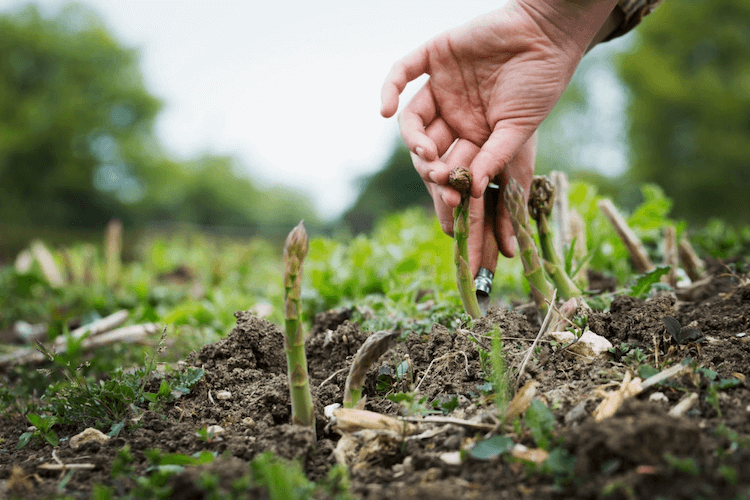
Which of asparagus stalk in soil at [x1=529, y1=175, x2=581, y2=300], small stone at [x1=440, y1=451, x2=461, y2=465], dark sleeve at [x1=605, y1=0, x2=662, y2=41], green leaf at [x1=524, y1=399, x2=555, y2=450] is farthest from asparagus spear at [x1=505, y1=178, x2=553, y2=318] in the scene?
dark sleeve at [x1=605, y1=0, x2=662, y2=41]

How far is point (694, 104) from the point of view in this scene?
21.7 m

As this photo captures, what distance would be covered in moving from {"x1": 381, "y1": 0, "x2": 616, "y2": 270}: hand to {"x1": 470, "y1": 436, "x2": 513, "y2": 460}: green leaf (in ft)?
3.26

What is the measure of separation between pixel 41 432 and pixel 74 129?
31.1 meters

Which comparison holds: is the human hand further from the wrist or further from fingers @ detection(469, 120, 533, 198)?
the wrist

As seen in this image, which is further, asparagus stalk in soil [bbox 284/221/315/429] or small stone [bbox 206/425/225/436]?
small stone [bbox 206/425/225/436]

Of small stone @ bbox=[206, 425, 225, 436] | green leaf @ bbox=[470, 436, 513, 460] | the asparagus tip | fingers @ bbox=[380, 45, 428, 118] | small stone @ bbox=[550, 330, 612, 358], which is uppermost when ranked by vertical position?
fingers @ bbox=[380, 45, 428, 118]

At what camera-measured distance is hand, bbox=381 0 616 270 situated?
2.28 metres

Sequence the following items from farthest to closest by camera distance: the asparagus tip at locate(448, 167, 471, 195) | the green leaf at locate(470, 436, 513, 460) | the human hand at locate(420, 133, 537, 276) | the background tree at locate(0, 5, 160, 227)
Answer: the background tree at locate(0, 5, 160, 227) < the human hand at locate(420, 133, 537, 276) < the asparagus tip at locate(448, 167, 471, 195) < the green leaf at locate(470, 436, 513, 460)

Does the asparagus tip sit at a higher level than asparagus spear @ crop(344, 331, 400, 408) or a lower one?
higher

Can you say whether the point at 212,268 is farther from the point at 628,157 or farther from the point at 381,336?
the point at 628,157

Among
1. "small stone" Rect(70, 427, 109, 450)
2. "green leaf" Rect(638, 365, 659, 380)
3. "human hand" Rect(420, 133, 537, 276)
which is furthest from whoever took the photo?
"human hand" Rect(420, 133, 537, 276)

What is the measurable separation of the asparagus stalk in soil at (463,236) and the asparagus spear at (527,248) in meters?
0.30

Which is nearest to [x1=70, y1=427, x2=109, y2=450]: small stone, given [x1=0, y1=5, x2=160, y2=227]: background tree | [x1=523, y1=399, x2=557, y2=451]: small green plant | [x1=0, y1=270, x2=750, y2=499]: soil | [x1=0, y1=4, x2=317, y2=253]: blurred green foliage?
[x1=0, y1=270, x2=750, y2=499]: soil

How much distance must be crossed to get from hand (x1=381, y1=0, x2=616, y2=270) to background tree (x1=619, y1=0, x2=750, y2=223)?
68.5 ft
